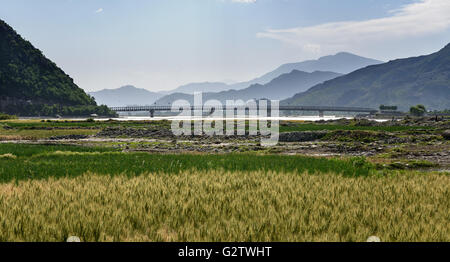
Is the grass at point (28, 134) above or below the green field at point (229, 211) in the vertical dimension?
below

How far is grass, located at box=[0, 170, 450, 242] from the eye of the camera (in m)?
7.84

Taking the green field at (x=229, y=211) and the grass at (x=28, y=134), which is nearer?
the green field at (x=229, y=211)

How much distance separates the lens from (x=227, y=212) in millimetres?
10023

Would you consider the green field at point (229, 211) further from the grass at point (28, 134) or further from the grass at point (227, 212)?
the grass at point (28, 134)

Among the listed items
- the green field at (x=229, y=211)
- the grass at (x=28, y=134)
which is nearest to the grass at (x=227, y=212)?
the green field at (x=229, y=211)

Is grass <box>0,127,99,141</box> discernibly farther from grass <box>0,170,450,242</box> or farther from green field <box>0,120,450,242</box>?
grass <box>0,170,450,242</box>

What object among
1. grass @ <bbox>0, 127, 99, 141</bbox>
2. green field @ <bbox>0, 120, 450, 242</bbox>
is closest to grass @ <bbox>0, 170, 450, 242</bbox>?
green field @ <bbox>0, 120, 450, 242</bbox>

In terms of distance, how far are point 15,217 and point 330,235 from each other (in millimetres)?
7508

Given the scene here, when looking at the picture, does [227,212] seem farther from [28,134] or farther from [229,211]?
[28,134]

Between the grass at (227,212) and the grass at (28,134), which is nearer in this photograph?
the grass at (227,212)

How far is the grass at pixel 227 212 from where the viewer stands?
7836 millimetres

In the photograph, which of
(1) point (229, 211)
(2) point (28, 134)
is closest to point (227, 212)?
(1) point (229, 211)
